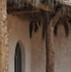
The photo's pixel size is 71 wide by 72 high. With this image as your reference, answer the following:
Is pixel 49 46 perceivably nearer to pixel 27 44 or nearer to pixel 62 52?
pixel 27 44

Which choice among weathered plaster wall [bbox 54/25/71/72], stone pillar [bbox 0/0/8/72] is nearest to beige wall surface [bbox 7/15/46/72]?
weathered plaster wall [bbox 54/25/71/72]

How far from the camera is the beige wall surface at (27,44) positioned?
11633mm

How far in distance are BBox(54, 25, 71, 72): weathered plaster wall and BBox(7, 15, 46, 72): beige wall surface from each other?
0.70 metres

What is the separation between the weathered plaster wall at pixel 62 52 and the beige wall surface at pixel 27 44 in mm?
699

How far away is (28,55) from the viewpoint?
13.7 metres

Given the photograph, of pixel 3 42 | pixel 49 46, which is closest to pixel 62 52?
pixel 49 46

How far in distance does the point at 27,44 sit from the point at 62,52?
208cm

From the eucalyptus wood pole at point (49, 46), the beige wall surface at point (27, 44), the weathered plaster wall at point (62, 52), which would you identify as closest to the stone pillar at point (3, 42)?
the eucalyptus wood pole at point (49, 46)

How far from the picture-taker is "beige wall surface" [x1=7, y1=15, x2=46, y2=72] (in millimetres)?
11633

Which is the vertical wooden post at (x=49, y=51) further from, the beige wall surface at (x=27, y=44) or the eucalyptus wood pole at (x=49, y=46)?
the beige wall surface at (x=27, y=44)

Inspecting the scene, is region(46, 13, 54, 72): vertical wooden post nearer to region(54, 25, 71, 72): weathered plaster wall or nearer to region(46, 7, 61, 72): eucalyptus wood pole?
region(46, 7, 61, 72): eucalyptus wood pole

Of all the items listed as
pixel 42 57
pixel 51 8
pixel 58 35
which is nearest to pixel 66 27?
pixel 58 35

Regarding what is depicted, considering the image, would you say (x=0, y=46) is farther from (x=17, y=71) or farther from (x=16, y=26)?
(x=17, y=71)

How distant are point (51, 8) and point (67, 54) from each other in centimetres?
529
